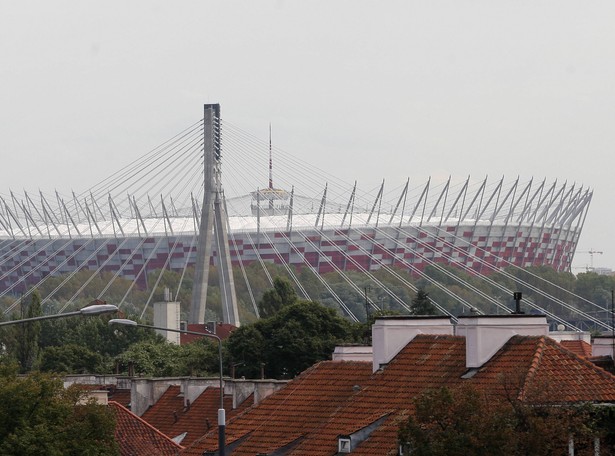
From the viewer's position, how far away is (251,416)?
1097 inches

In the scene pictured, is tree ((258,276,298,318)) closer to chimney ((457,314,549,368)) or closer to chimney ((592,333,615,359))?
chimney ((592,333,615,359))

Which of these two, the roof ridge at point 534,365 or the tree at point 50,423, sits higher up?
the roof ridge at point 534,365

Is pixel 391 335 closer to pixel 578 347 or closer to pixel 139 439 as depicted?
pixel 578 347

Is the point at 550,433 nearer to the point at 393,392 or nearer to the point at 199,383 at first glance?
the point at 393,392

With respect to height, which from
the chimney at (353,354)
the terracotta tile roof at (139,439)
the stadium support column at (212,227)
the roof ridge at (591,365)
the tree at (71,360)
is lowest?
the terracotta tile roof at (139,439)

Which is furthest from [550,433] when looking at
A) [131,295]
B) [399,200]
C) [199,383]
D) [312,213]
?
[312,213]

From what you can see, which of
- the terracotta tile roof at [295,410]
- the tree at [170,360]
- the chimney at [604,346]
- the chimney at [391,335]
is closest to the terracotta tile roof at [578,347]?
the chimney at [604,346]

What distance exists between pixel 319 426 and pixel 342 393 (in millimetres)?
1121

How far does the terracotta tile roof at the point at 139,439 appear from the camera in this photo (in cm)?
3375

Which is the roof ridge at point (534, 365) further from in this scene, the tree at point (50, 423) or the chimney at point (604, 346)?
the tree at point (50, 423)

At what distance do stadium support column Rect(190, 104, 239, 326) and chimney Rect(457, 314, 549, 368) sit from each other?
60.7m

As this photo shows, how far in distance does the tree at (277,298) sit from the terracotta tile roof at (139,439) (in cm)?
5062

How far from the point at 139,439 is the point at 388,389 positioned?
33.0 feet

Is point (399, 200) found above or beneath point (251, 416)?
above
